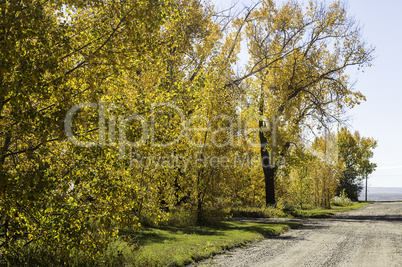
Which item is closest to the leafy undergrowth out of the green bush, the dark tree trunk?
the dark tree trunk

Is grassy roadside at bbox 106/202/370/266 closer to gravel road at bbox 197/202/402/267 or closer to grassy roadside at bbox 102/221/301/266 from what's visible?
grassy roadside at bbox 102/221/301/266

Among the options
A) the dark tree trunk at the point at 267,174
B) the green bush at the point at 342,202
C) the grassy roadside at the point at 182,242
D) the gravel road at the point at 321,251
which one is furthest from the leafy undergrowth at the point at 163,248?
the green bush at the point at 342,202

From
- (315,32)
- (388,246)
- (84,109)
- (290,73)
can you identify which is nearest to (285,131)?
(290,73)

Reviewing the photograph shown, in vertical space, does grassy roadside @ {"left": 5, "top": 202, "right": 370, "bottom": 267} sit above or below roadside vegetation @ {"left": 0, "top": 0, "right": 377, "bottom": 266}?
below

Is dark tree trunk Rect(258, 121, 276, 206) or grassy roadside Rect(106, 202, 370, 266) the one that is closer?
grassy roadside Rect(106, 202, 370, 266)

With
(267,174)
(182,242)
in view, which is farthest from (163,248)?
(267,174)

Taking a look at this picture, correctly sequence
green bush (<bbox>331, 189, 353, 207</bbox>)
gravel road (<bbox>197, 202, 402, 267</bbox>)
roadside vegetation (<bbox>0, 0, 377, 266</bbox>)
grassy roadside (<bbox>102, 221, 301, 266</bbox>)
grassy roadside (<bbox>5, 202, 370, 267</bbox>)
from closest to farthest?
roadside vegetation (<bbox>0, 0, 377, 266</bbox>) < grassy roadside (<bbox>5, 202, 370, 267</bbox>) < grassy roadside (<bbox>102, 221, 301, 266</bbox>) < gravel road (<bbox>197, 202, 402, 267</bbox>) < green bush (<bbox>331, 189, 353, 207</bbox>)

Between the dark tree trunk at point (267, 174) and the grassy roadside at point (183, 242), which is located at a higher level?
the dark tree trunk at point (267, 174)

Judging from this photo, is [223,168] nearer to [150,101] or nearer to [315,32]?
[150,101]

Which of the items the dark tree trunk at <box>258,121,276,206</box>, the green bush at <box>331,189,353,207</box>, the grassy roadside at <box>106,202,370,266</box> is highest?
the dark tree trunk at <box>258,121,276,206</box>

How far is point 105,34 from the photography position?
608 cm

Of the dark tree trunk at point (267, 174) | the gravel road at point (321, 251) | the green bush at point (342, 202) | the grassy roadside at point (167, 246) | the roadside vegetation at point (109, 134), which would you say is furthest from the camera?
the green bush at point (342, 202)

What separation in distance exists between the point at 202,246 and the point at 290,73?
17237 mm

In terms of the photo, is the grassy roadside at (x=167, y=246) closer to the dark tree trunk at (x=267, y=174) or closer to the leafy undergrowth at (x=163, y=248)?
the leafy undergrowth at (x=163, y=248)
